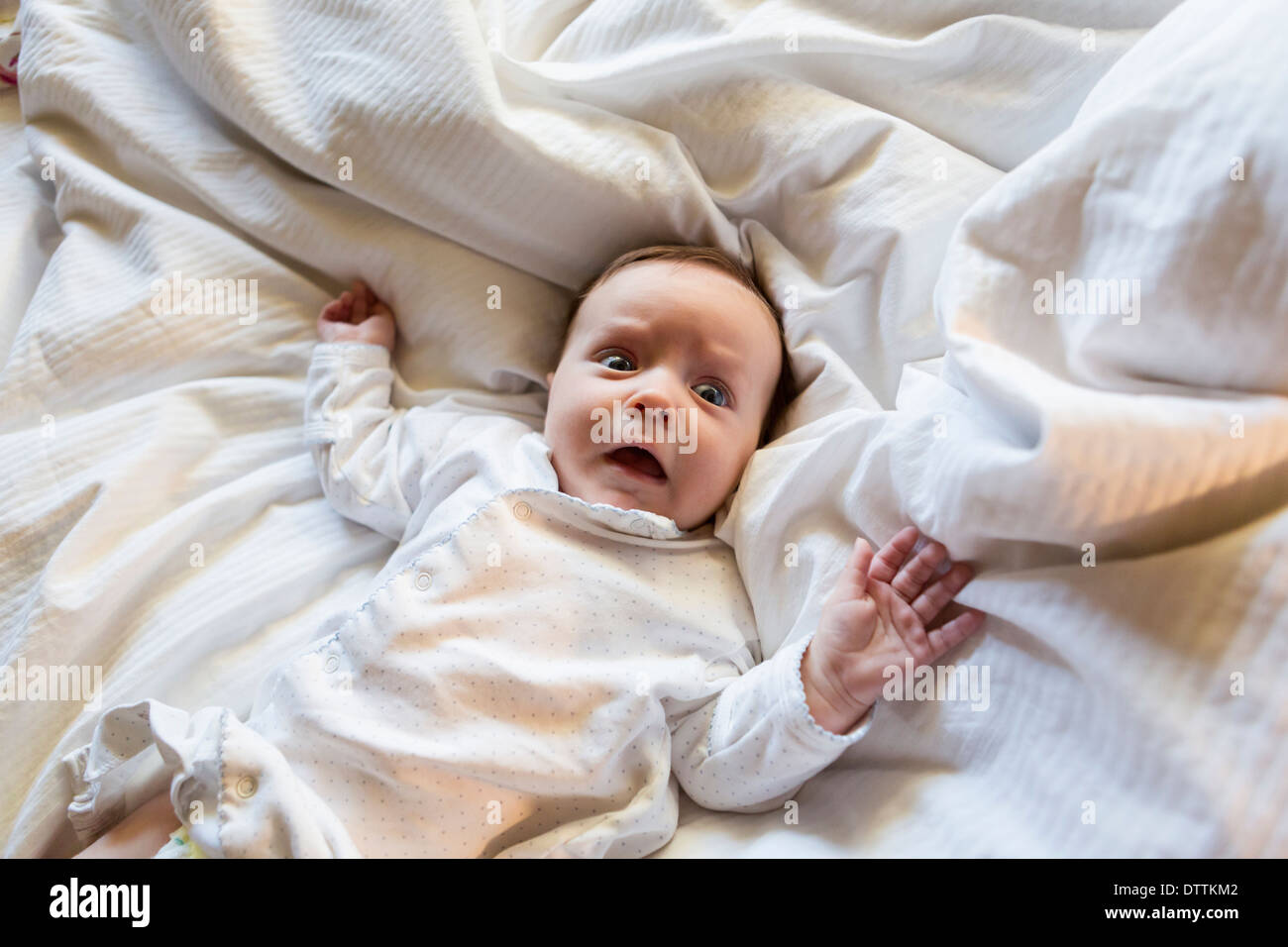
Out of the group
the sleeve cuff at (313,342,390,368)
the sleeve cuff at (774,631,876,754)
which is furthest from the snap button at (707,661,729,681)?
the sleeve cuff at (313,342,390,368)

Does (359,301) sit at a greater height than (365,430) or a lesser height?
greater

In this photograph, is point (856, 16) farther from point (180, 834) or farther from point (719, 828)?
point (180, 834)

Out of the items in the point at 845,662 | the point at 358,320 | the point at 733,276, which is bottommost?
the point at 845,662

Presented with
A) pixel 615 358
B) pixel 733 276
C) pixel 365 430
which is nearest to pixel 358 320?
pixel 365 430

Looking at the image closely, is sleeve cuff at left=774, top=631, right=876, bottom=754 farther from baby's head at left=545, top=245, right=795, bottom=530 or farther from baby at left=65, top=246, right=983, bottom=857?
baby's head at left=545, top=245, right=795, bottom=530

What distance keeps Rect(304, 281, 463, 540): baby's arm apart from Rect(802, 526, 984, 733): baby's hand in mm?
515

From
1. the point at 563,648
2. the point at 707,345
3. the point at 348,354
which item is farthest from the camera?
the point at 348,354

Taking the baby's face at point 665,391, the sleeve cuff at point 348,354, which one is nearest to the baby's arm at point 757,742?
the baby's face at point 665,391

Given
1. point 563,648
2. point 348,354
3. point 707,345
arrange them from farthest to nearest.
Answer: point 348,354, point 707,345, point 563,648

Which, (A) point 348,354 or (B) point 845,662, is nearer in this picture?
(B) point 845,662

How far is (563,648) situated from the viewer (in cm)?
98

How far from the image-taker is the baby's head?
1051 mm

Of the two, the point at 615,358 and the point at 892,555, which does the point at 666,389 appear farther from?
the point at 892,555

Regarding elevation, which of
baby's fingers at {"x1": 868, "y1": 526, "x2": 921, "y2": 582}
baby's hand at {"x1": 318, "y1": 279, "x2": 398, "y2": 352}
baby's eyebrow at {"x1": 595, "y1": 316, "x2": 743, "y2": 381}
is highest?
baby's eyebrow at {"x1": 595, "y1": 316, "x2": 743, "y2": 381}
